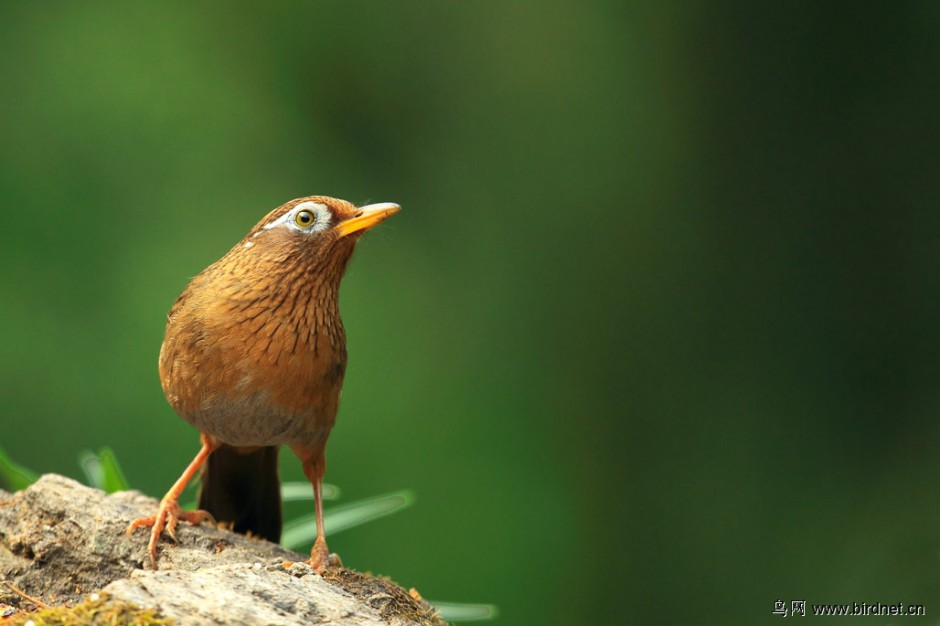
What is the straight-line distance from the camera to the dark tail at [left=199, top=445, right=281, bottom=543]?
410cm

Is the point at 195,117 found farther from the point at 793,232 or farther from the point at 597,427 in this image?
the point at 793,232

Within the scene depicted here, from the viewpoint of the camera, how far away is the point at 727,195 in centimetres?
708

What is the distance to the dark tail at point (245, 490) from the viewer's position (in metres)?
4.10

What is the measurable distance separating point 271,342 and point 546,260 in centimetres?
400

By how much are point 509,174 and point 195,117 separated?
217cm

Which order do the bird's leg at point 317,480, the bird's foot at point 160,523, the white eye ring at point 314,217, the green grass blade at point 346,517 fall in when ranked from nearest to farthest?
the bird's foot at point 160,523 < the bird's leg at point 317,480 < the white eye ring at point 314,217 < the green grass blade at point 346,517

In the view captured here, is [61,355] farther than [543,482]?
No

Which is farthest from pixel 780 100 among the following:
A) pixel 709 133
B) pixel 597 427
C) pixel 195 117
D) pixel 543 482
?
pixel 195 117

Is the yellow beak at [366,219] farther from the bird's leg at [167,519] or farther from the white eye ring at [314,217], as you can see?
the bird's leg at [167,519]

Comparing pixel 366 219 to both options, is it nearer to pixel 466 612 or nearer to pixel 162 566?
pixel 162 566

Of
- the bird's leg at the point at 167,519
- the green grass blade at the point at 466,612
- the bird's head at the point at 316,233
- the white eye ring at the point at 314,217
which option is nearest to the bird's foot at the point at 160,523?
the bird's leg at the point at 167,519

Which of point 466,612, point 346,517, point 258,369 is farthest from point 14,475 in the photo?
point 466,612

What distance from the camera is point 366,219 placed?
11.6ft

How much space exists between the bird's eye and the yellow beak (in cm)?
10
